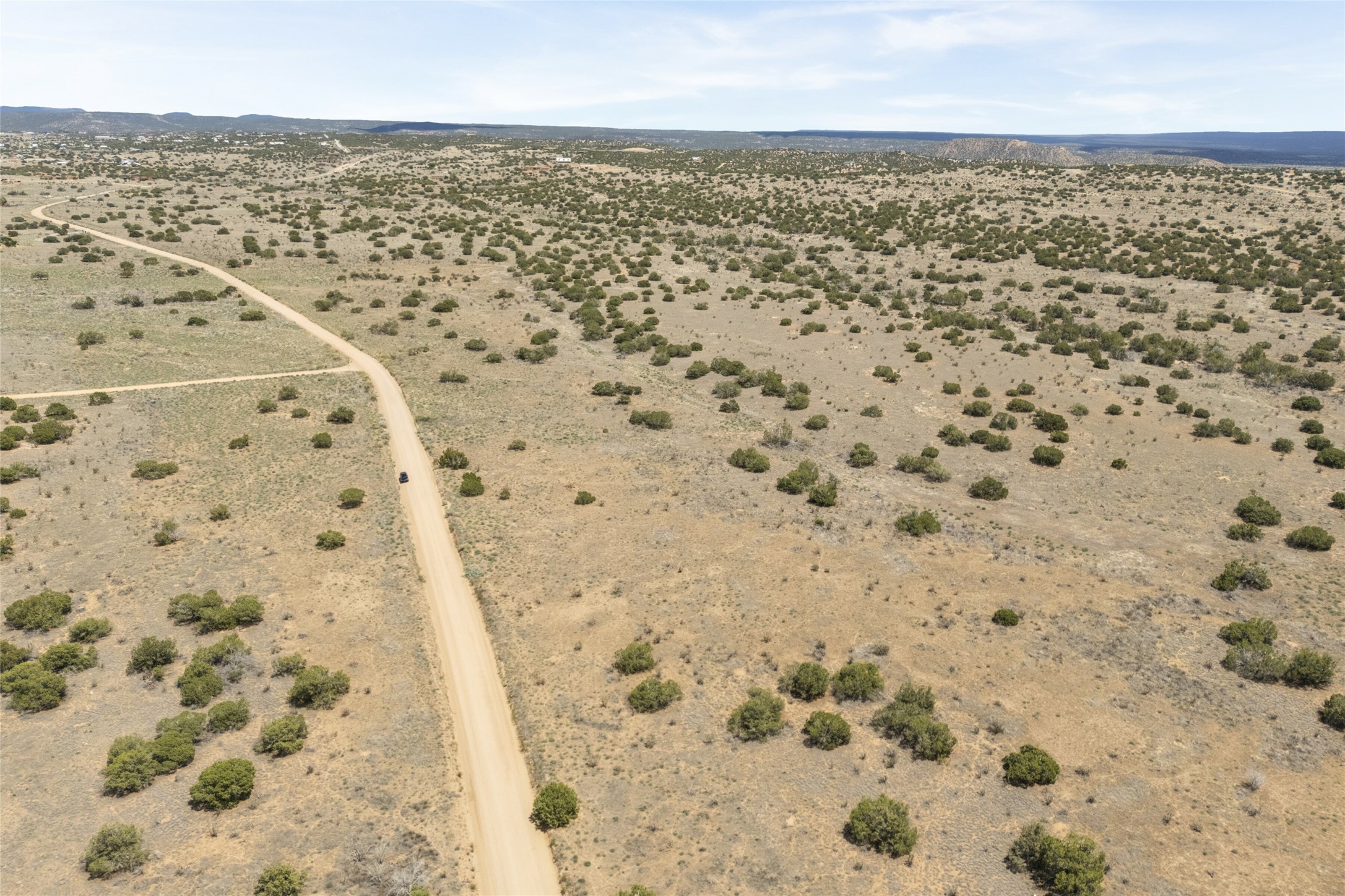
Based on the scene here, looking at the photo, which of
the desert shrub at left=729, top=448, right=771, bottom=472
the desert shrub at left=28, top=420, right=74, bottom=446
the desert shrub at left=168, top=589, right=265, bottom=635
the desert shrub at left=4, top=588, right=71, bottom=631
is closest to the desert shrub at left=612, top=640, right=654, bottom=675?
the desert shrub at left=168, top=589, right=265, bottom=635

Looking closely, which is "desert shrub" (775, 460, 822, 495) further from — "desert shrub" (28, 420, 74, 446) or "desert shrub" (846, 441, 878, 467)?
"desert shrub" (28, 420, 74, 446)

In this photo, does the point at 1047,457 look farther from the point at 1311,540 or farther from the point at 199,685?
the point at 199,685

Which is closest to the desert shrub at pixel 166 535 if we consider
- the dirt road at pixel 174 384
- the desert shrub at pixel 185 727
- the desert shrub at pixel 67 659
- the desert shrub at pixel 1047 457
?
the desert shrub at pixel 67 659

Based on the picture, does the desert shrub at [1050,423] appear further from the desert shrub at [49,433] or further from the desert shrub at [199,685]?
the desert shrub at [49,433]

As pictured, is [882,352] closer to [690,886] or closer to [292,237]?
[690,886]

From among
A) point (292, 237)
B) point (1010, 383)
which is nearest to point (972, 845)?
point (1010, 383)
